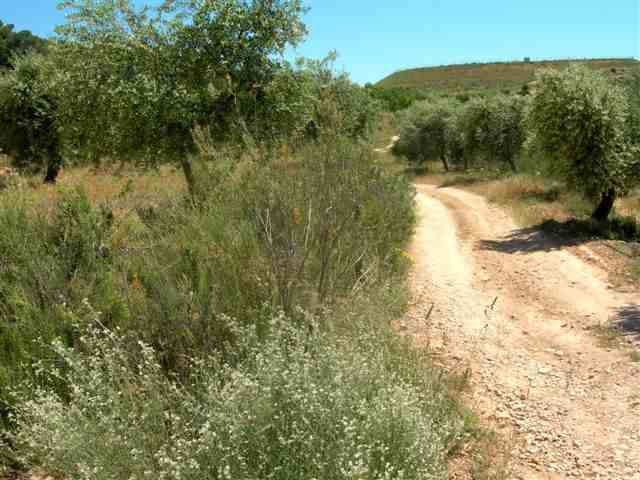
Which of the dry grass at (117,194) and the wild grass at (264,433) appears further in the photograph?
the dry grass at (117,194)

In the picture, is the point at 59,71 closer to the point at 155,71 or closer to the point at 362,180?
the point at 155,71

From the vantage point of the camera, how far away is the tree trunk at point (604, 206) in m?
13.2

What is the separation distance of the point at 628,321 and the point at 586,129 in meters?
6.85

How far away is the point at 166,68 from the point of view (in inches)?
424

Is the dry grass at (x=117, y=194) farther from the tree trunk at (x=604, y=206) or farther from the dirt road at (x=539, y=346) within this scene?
the tree trunk at (x=604, y=206)

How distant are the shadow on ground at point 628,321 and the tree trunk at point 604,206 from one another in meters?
6.37

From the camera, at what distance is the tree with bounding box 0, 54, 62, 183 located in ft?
61.7

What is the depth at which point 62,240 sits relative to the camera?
15.2ft

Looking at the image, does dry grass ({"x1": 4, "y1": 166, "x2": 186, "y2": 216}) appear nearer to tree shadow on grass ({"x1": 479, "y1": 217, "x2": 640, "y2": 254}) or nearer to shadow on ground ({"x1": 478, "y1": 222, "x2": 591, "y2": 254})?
shadow on ground ({"x1": 478, "y1": 222, "x2": 591, "y2": 254})

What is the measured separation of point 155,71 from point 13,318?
26.6 ft

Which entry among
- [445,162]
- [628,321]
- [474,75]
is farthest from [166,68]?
[474,75]

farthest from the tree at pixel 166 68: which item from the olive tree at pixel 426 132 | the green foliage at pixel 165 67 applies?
the olive tree at pixel 426 132

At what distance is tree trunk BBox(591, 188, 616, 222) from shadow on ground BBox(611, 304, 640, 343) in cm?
637

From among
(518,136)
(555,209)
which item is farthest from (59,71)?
(518,136)
